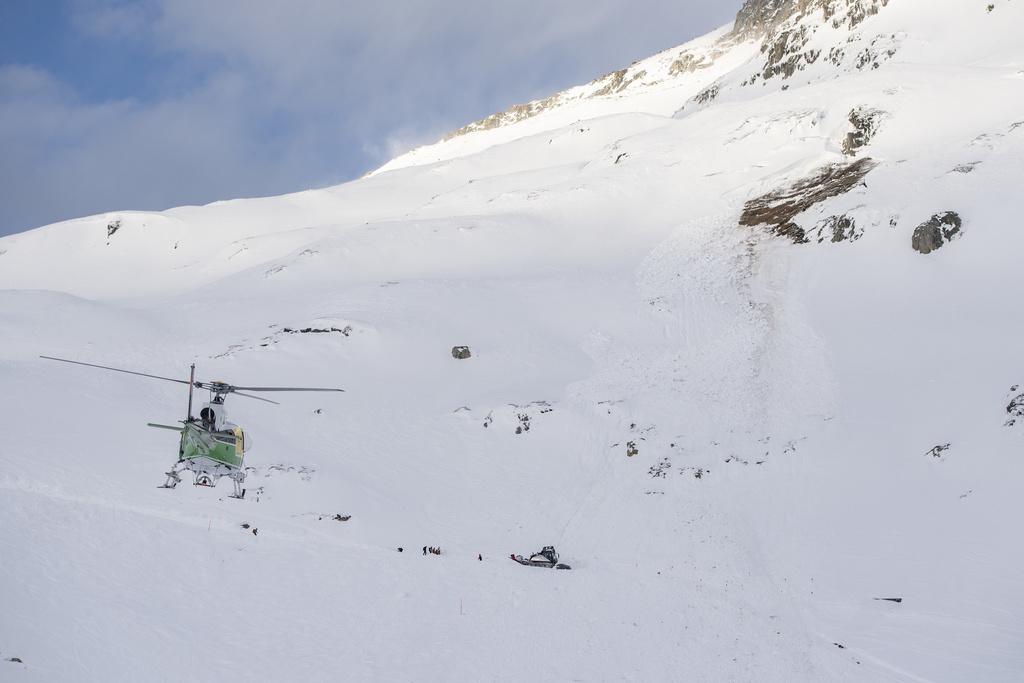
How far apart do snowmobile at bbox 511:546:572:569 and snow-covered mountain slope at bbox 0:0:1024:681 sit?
1.73ft

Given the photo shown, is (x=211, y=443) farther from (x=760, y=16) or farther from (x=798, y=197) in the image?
(x=760, y=16)

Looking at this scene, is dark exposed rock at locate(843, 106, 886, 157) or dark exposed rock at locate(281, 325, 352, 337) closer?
dark exposed rock at locate(281, 325, 352, 337)

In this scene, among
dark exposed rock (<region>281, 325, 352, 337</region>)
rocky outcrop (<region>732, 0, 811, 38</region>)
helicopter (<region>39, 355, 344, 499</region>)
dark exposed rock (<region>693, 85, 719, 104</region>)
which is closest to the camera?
helicopter (<region>39, 355, 344, 499</region>)

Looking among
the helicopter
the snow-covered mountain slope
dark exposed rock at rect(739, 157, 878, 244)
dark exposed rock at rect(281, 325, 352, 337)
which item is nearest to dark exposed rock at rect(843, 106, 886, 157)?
the snow-covered mountain slope

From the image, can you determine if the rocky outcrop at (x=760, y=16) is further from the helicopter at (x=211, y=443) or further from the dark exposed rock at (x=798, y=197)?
the helicopter at (x=211, y=443)

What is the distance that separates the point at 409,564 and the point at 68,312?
3342cm

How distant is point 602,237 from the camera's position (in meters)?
51.5

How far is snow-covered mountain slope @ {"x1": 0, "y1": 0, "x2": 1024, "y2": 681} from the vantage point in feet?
54.9

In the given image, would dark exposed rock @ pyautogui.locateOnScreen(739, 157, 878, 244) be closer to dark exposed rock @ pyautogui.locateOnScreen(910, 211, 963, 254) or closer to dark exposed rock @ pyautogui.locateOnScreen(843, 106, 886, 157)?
dark exposed rock @ pyautogui.locateOnScreen(843, 106, 886, 157)

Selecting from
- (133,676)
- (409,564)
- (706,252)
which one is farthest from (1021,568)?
(706,252)

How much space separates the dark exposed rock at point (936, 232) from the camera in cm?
3350

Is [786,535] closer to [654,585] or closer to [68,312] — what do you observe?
[654,585]

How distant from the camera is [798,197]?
46.0 metres

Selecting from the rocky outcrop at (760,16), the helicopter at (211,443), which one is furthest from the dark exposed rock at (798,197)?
the rocky outcrop at (760,16)
